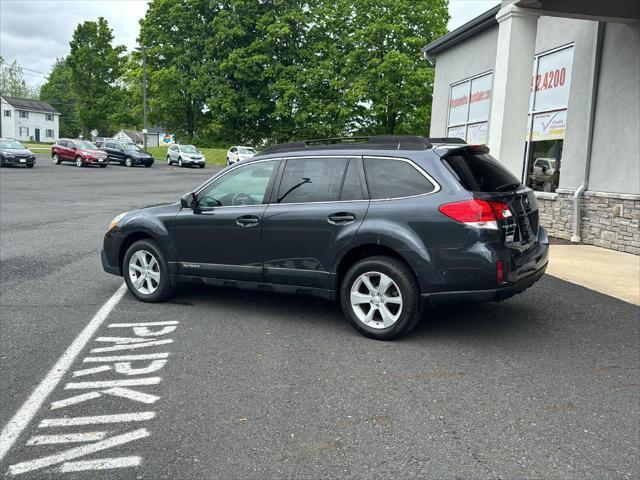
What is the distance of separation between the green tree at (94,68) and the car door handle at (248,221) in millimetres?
66246

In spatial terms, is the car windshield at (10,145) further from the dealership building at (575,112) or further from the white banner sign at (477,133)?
the dealership building at (575,112)

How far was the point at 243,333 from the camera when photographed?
546 centimetres

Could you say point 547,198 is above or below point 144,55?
below

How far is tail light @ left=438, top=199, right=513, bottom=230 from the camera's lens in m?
4.80

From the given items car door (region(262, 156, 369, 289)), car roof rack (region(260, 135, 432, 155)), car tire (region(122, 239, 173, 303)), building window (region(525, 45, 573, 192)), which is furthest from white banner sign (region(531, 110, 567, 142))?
car tire (region(122, 239, 173, 303))

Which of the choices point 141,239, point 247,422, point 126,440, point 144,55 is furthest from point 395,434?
point 144,55

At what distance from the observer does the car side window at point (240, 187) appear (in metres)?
5.98

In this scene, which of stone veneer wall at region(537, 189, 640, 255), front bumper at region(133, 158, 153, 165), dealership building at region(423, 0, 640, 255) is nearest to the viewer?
stone veneer wall at region(537, 189, 640, 255)

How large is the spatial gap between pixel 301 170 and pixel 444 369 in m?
2.37

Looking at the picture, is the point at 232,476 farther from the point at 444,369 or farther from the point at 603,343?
the point at 603,343

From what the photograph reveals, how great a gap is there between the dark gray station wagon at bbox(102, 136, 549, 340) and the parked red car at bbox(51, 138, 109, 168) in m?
33.1

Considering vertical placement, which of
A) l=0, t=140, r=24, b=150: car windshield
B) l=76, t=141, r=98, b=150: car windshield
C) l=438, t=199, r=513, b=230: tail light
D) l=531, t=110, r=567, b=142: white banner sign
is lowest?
l=438, t=199, r=513, b=230: tail light

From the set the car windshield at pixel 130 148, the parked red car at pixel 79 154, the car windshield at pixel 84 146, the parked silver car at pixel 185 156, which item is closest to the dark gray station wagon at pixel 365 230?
the parked red car at pixel 79 154

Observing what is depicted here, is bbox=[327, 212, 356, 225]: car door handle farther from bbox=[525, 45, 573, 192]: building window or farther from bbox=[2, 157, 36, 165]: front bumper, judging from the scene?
bbox=[2, 157, 36, 165]: front bumper
